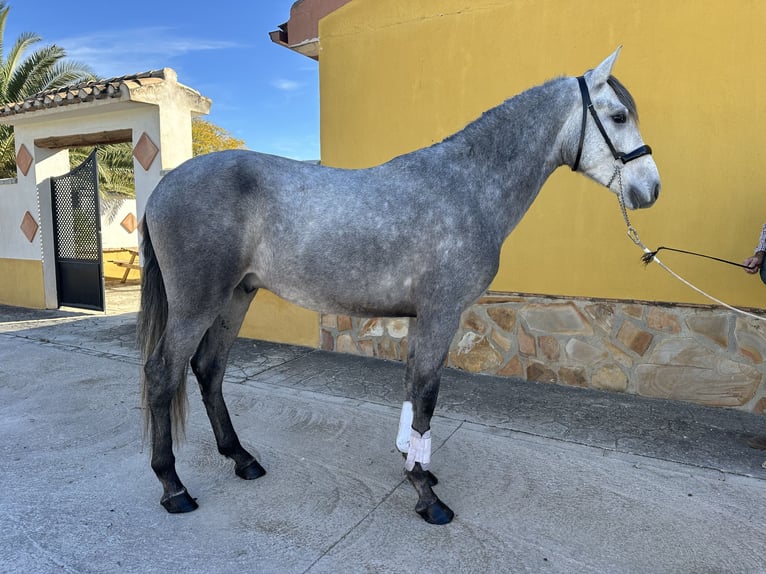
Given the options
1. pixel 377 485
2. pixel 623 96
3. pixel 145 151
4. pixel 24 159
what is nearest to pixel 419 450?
pixel 377 485

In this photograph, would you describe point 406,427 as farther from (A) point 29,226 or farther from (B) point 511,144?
(A) point 29,226

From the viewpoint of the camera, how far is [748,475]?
103 inches

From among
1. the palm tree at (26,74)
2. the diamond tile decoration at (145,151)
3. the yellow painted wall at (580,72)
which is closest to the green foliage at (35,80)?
the palm tree at (26,74)

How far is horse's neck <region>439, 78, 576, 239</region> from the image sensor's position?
223cm

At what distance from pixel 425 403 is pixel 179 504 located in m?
1.22

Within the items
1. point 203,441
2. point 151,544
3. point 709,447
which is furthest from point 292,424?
point 709,447

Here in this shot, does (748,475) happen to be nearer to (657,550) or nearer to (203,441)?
(657,550)

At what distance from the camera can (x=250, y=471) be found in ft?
8.45

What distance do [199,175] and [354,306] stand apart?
0.92 metres

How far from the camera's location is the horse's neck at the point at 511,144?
223cm

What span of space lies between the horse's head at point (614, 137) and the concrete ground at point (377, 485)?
1.45 metres

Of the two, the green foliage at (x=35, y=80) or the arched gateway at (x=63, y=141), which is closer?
the arched gateway at (x=63, y=141)

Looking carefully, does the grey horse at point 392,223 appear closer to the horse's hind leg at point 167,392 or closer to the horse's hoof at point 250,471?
the horse's hind leg at point 167,392

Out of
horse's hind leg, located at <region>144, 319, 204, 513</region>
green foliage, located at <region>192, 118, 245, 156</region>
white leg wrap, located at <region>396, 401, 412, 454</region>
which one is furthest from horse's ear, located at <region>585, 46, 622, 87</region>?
green foliage, located at <region>192, 118, 245, 156</region>
